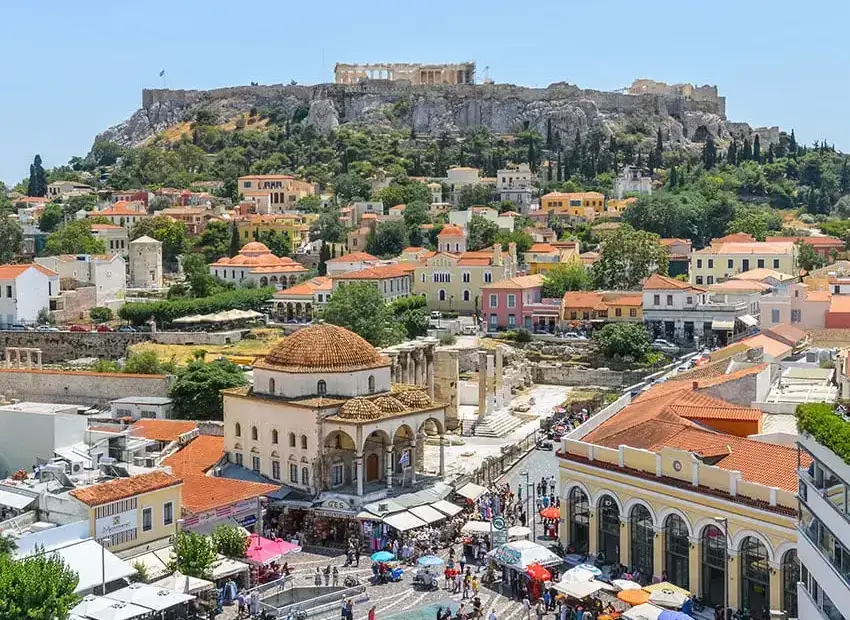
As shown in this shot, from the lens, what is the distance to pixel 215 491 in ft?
116

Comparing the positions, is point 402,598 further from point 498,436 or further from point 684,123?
point 684,123

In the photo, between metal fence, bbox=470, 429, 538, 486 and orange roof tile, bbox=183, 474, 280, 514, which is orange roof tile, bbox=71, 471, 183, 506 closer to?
orange roof tile, bbox=183, 474, 280, 514

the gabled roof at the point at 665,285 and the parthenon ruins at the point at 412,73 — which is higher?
the parthenon ruins at the point at 412,73

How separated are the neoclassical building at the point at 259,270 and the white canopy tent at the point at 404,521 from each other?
5071 centimetres

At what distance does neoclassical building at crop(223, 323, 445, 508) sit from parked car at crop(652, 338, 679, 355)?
102 ft

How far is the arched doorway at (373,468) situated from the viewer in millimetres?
39312

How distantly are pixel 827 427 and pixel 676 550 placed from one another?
963cm

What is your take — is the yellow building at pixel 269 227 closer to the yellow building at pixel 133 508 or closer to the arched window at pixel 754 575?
the yellow building at pixel 133 508

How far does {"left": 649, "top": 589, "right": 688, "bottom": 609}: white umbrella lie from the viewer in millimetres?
26975

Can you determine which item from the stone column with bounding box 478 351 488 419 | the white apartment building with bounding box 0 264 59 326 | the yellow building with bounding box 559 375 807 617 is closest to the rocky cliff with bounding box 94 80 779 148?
A: the white apartment building with bounding box 0 264 59 326

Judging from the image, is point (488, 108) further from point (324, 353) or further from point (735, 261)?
point (324, 353)


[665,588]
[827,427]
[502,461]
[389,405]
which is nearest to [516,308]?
[502,461]

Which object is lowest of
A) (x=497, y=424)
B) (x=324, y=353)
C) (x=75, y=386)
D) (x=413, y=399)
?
(x=497, y=424)

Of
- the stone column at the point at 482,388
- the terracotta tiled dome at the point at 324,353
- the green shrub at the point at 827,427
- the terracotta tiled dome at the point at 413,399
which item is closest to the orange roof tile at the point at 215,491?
the terracotta tiled dome at the point at 324,353
